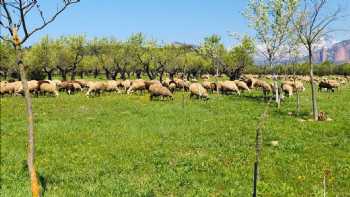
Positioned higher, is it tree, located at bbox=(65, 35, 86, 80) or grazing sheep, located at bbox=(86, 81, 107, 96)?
tree, located at bbox=(65, 35, 86, 80)

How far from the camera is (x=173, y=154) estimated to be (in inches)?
861

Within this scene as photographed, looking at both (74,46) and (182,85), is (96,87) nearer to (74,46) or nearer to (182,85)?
(182,85)

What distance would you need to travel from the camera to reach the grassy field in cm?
1653

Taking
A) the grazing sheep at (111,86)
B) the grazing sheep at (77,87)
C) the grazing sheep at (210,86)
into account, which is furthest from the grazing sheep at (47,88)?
the grazing sheep at (210,86)

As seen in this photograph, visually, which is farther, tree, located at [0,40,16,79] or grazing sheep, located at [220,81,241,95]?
tree, located at [0,40,16,79]

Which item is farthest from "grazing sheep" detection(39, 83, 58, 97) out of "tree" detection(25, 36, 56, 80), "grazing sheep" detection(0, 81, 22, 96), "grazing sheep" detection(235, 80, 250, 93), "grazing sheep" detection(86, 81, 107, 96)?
"tree" detection(25, 36, 56, 80)

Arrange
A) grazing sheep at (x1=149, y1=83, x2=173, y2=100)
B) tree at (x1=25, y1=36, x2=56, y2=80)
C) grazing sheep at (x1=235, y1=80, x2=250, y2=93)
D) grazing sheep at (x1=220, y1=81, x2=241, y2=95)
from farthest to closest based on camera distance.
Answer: tree at (x1=25, y1=36, x2=56, y2=80) < grazing sheep at (x1=235, y1=80, x2=250, y2=93) < grazing sheep at (x1=220, y1=81, x2=241, y2=95) < grazing sheep at (x1=149, y1=83, x2=173, y2=100)

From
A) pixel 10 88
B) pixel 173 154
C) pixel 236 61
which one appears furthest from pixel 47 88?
pixel 236 61

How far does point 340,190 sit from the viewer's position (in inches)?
635

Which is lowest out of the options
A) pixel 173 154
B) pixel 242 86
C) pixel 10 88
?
pixel 173 154

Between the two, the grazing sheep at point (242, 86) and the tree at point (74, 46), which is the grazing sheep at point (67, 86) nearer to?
the grazing sheep at point (242, 86)

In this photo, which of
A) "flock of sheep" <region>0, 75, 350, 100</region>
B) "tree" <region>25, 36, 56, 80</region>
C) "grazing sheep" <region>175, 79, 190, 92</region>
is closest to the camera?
"flock of sheep" <region>0, 75, 350, 100</region>

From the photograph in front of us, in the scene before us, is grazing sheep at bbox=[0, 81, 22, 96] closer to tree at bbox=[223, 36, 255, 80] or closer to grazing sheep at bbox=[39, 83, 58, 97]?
grazing sheep at bbox=[39, 83, 58, 97]

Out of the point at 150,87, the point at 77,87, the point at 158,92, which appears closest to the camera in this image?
the point at 158,92
